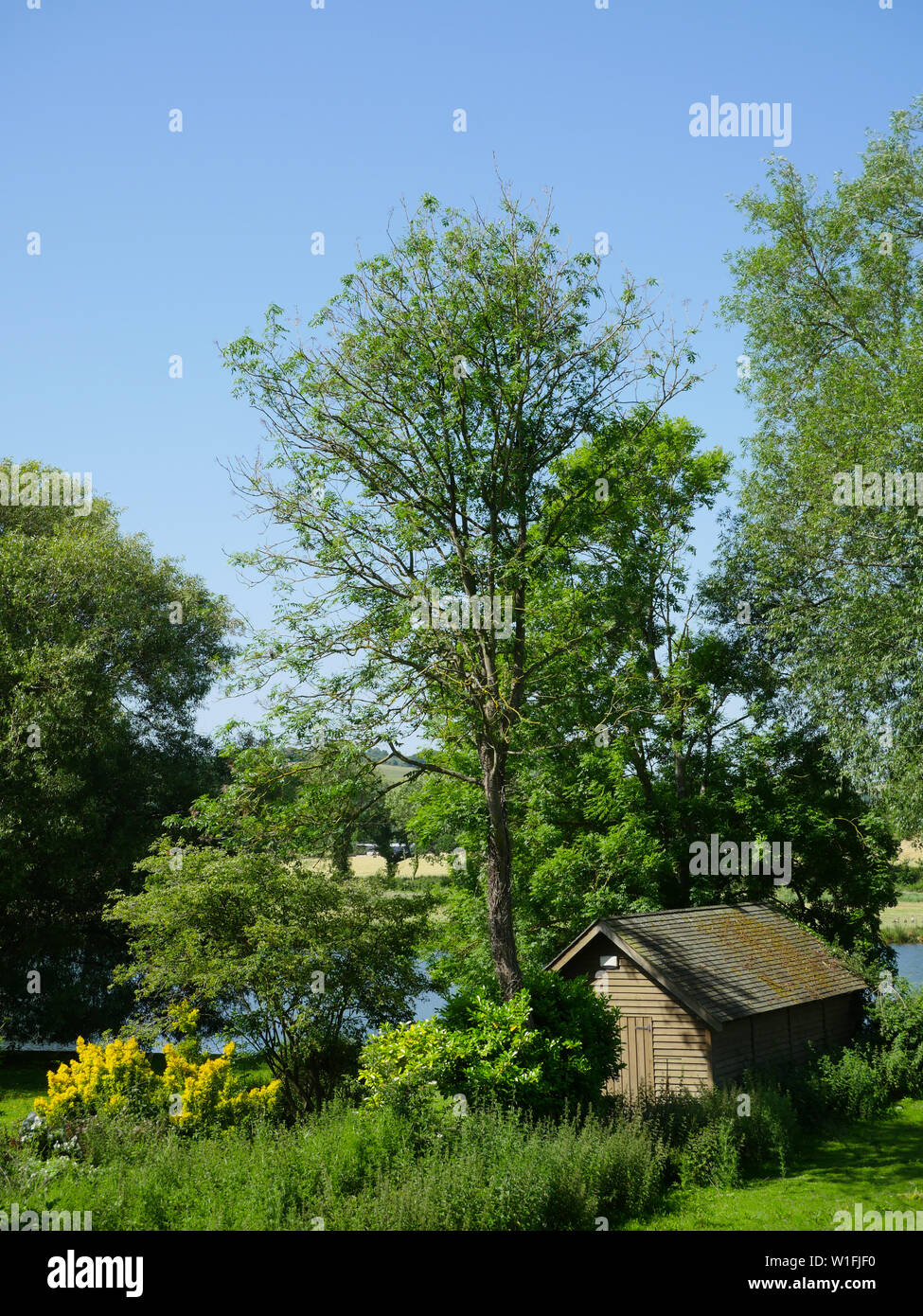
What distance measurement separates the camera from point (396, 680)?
17.5m

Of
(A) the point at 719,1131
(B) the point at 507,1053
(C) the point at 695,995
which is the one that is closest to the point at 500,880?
(B) the point at 507,1053

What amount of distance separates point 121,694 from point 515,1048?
67.1ft

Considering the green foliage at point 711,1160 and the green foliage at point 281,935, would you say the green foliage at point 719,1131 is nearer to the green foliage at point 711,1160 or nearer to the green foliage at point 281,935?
the green foliage at point 711,1160

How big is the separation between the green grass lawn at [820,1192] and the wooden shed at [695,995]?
8.19ft

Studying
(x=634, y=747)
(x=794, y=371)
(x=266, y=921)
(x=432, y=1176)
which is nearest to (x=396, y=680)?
(x=266, y=921)

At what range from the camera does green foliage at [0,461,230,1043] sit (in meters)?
26.8

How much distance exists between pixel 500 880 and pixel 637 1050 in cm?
687

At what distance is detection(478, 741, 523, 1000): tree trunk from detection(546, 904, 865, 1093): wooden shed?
4.22 m

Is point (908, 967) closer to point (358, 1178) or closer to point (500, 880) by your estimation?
point (500, 880)

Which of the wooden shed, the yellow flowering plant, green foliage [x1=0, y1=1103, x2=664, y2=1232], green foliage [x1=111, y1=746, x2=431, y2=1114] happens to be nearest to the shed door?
the wooden shed

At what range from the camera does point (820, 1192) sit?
15.1 m

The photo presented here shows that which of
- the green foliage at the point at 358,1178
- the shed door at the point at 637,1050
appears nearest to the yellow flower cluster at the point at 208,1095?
the green foliage at the point at 358,1178

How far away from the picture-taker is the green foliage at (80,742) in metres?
26.8

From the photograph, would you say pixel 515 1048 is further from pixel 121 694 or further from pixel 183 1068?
pixel 121 694
